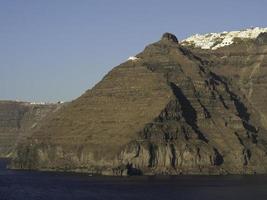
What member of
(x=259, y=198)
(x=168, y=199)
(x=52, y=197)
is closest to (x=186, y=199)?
(x=168, y=199)

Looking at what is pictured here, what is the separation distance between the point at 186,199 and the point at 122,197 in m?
15.9

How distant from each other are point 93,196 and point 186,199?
2327 cm

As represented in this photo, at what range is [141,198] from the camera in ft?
642

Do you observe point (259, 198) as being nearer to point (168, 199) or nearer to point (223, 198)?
point (223, 198)

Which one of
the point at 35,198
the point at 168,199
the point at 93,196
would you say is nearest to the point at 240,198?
the point at 168,199

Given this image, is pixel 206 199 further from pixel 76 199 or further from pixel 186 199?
pixel 76 199

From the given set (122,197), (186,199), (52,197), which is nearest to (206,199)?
(186,199)

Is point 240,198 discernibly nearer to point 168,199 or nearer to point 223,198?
point 223,198

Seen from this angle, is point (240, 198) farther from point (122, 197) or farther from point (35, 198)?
point (35, 198)

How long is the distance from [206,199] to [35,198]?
138 ft

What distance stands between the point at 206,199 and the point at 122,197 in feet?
68.1

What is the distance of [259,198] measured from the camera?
19825 centimetres

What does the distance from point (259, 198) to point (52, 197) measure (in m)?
51.5

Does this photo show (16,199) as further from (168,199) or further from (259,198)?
(259,198)
